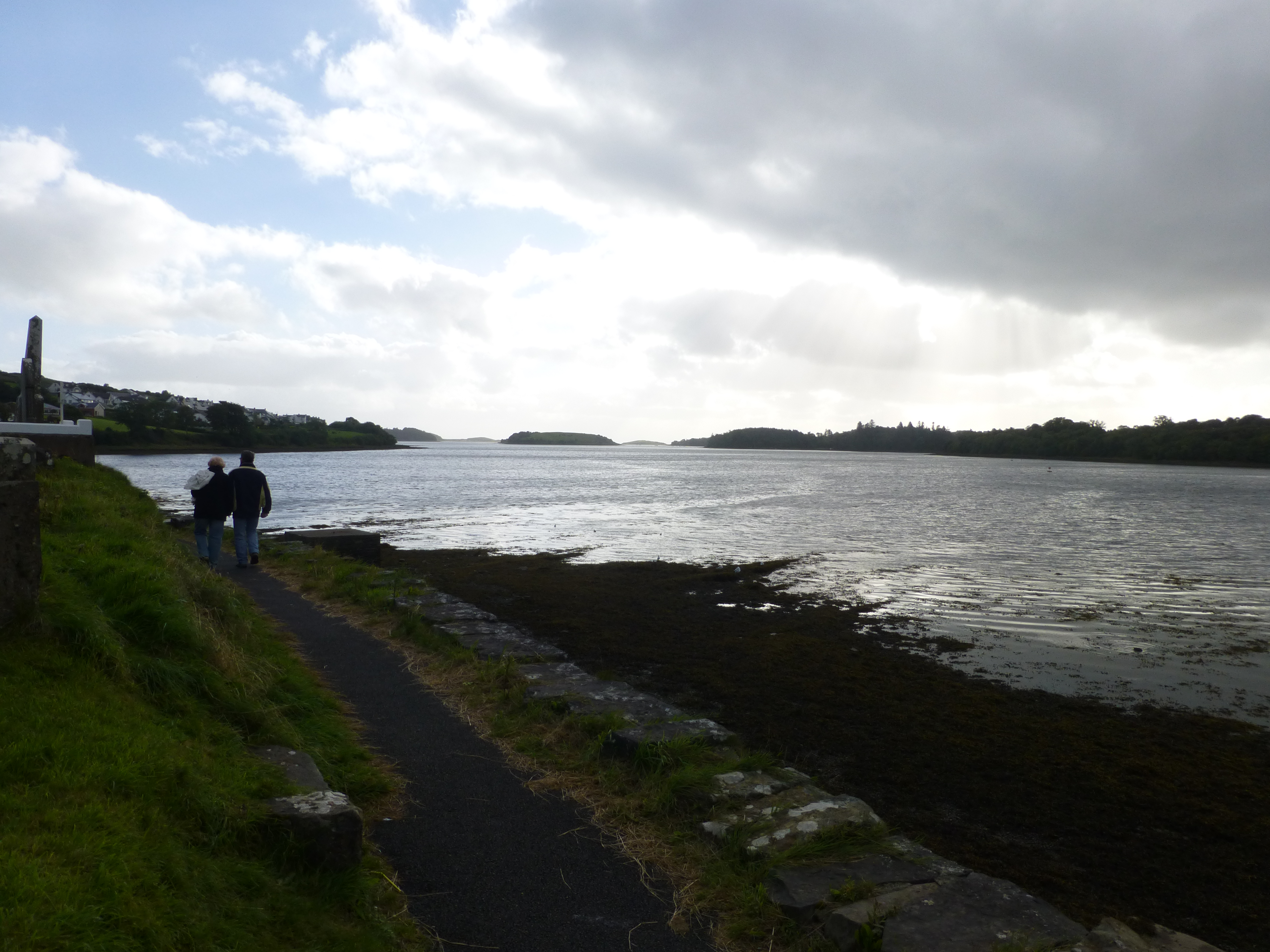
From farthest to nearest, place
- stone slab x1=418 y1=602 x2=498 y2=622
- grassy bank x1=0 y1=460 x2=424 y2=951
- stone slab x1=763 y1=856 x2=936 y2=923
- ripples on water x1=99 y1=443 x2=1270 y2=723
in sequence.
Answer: ripples on water x1=99 y1=443 x2=1270 y2=723
stone slab x1=418 y1=602 x2=498 y2=622
stone slab x1=763 y1=856 x2=936 y2=923
grassy bank x1=0 y1=460 x2=424 y2=951

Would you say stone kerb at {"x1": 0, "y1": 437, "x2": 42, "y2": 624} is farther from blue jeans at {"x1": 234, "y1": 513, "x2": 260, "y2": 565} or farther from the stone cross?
the stone cross

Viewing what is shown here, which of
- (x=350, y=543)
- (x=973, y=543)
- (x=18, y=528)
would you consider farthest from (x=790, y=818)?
(x=973, y=543)

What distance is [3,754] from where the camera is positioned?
3.28 metres

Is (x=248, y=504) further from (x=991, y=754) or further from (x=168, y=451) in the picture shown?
(x=168, y=451)

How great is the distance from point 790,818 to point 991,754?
336cm

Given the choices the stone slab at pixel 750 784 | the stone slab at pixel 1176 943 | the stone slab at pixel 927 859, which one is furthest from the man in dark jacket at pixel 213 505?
the stone slab at pixel 1176 943

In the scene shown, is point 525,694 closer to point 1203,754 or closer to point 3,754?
point 3,754

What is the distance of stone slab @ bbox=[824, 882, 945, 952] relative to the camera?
3.56 meters

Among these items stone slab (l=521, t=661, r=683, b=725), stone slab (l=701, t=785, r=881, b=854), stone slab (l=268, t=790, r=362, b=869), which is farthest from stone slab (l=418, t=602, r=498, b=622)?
stone slab (l=268, t=790, r=362, b=869)

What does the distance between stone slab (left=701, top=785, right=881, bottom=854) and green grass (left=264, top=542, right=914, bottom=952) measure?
0.19 feet

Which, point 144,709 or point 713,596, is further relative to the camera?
point 713,596

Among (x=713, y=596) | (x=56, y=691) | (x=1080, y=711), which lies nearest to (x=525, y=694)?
(x=56, y=691)

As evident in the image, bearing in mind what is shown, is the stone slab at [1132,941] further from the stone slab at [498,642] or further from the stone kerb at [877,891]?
the stone slab at [498,642]

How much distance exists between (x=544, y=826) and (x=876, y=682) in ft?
18.9
